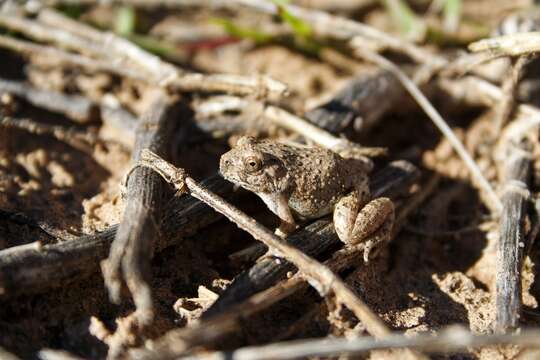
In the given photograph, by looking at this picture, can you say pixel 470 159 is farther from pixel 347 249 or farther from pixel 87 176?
pixel 87 176

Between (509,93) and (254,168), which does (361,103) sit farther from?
(254,168)

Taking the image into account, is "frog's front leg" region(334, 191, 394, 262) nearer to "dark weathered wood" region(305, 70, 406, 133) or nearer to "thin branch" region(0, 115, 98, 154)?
"dark weathered wood" region(305, 70, 406, 133)

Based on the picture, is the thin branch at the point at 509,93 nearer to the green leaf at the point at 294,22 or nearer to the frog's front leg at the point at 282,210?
the green leaf at the point at 294,22

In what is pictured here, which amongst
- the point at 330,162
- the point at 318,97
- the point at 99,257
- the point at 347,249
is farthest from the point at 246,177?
the point at 318,97

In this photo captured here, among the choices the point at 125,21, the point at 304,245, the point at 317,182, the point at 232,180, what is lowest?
the point at 304,245

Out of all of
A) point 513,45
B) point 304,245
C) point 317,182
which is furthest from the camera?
point 513,45

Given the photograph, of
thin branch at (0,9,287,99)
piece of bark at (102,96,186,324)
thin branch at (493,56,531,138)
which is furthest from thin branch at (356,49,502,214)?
piece of bark at (102,96,186,324)

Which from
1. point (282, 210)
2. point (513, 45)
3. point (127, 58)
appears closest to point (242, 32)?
point (127, 58)

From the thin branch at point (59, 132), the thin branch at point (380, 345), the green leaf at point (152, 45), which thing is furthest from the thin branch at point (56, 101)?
the thin branch at point (380, 345)

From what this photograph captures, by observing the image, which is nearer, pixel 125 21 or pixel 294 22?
pixel 294 22
